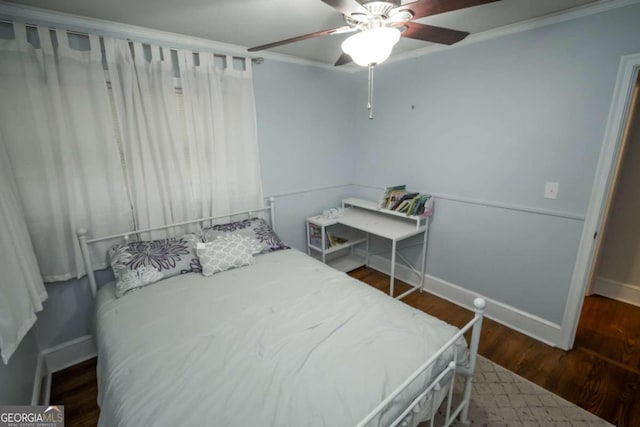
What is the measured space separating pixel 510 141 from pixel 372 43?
159cm

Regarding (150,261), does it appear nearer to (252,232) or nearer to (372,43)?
(252,232)

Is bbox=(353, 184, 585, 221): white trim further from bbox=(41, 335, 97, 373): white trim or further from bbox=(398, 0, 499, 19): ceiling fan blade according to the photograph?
bbox=(41, 335, 97, 373): white trim

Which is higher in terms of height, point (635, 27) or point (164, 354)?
point (635, 27)

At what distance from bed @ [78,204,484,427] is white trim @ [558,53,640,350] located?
1.22 metres

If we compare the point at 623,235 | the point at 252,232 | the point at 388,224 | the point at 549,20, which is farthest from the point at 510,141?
the point at 252,232

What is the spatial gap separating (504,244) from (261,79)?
257 cm

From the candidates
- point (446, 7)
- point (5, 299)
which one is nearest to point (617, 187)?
point (446, 7)

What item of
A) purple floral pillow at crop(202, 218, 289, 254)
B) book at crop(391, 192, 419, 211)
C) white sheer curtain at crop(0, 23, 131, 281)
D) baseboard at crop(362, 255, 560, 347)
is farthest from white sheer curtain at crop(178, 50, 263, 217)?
baseboard at crop(362, 255, 560, 347)

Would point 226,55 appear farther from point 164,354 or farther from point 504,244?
point 504,244

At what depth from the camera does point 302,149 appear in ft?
9.58

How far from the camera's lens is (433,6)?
3.77ft

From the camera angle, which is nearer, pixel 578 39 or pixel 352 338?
pixel 352 338

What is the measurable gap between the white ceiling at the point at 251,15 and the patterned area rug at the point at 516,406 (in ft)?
7.77

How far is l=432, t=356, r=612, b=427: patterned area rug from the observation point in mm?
1538
